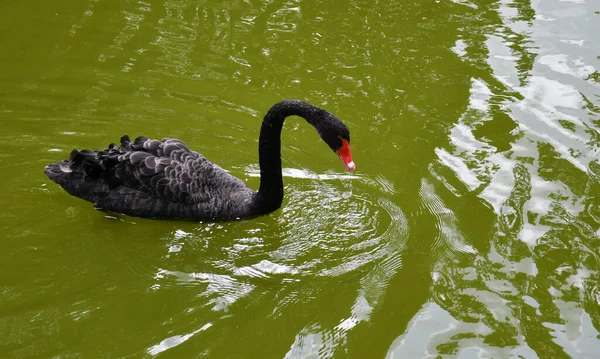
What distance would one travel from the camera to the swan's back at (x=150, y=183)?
4652 mm

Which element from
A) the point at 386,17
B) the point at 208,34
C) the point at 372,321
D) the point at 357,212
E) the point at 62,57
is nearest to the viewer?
the point at 372,321

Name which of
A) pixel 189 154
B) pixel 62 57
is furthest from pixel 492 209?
pixel 62 57

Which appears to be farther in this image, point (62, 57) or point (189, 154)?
point (62, 57)

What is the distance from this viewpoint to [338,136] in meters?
4.25

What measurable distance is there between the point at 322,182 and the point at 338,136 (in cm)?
91

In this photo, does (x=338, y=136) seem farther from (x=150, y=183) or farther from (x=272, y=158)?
(x=150, y=183)

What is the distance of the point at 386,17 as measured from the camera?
25.6ft

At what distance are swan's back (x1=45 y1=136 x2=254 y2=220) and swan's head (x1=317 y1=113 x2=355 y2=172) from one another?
0.78 m

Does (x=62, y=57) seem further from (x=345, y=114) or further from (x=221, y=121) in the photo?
(x=345, y=114)

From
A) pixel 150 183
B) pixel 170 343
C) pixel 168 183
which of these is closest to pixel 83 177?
pixel 150 183

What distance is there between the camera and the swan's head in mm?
4233

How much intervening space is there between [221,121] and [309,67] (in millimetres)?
1342

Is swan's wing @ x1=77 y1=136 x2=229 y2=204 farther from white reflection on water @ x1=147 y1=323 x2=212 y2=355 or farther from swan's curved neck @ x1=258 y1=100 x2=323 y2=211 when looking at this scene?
white reflection on water @ x1=147 y1=323 x2=212 y2=355

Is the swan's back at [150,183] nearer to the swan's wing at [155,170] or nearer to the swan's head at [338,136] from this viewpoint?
the swan's wing at [155,170]
